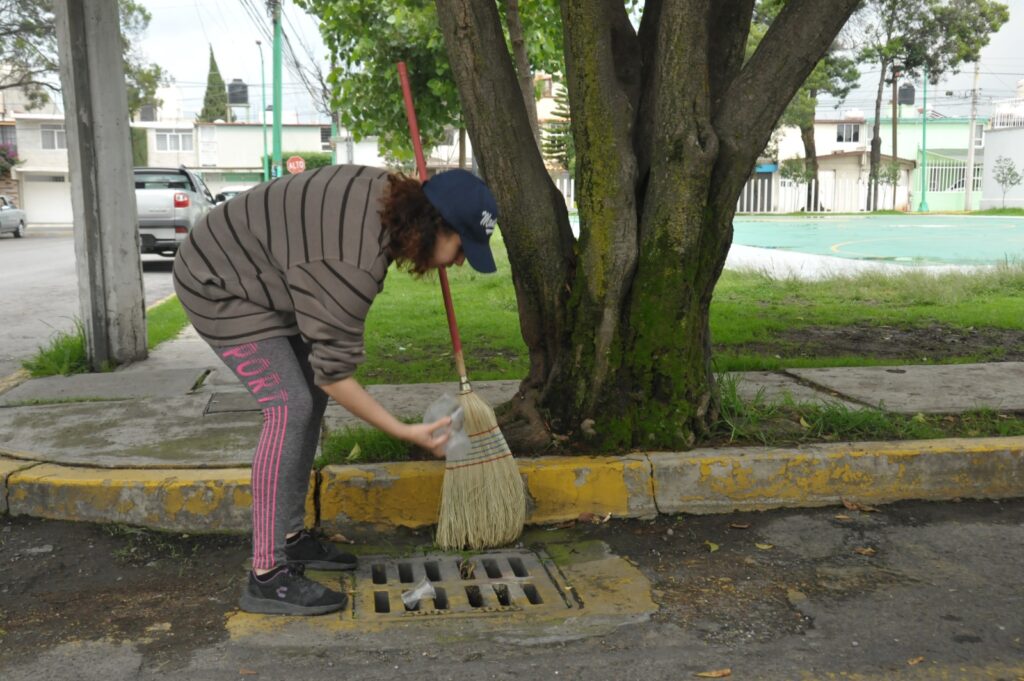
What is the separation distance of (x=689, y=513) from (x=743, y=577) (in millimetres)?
697

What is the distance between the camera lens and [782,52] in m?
4.04

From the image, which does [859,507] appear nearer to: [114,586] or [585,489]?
[585,489]

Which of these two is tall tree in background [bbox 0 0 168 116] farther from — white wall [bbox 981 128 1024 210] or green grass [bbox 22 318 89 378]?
white wall [bbox 981 128 1024 210]

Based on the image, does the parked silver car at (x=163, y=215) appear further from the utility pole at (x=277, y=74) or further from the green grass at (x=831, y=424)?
the green grass at (x=831, y=424)

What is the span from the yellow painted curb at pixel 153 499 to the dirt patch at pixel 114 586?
0.19 ft

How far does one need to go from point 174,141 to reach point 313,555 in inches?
2501

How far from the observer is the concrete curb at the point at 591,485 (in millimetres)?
3781

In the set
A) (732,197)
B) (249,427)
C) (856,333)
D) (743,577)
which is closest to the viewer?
(743,577)

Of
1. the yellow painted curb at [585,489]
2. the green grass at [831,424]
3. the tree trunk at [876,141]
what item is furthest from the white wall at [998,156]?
the yellow painted curb at [585,489]

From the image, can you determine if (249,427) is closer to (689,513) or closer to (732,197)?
(689,513)

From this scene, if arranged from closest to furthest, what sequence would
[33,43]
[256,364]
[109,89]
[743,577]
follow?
[256,364], [743,577], [109,89], [33,43]

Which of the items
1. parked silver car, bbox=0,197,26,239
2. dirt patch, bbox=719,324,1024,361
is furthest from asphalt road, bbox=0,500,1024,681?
parked silver car, bbox=0,197,26,239

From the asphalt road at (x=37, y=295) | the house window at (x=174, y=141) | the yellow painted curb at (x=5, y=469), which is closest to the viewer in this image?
the yellow painted curb at (x=5, y=469)

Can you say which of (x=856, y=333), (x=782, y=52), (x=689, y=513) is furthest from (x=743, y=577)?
(x=856, y=333)
